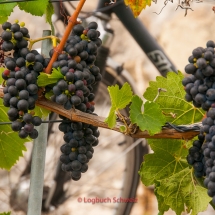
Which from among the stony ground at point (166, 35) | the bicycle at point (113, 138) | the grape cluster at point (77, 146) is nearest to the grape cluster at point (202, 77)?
the grape cluster at point (77, 146)

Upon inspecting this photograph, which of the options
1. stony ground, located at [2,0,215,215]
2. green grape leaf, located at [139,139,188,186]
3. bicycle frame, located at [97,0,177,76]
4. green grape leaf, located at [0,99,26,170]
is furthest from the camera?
stony ground, located at [2,0,215,215]

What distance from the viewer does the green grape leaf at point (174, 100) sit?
1.06m

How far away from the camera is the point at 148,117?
0.90 metres

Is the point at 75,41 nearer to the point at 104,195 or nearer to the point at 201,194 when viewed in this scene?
the point at 201,194

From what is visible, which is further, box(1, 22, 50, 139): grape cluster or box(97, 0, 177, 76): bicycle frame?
box(97, 0, 177, 76): bicycle frame

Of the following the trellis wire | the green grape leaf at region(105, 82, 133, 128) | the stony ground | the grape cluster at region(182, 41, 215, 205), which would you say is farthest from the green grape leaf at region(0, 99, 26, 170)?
the stony ground

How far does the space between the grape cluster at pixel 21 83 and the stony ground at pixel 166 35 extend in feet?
8.53

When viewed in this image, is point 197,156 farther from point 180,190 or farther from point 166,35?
point 166,35

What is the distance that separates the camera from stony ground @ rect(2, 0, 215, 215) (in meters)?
3.45

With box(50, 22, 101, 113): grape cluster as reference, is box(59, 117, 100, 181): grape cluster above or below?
below

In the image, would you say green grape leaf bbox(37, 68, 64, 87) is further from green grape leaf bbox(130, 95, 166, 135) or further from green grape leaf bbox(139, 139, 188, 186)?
green grape leaf bbox(139, 139, 188, 186)

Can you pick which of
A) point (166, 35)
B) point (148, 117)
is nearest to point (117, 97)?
point (148, 117)

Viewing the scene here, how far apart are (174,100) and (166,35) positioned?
250cm

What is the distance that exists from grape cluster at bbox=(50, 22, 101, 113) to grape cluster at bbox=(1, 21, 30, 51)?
69 millimetres
